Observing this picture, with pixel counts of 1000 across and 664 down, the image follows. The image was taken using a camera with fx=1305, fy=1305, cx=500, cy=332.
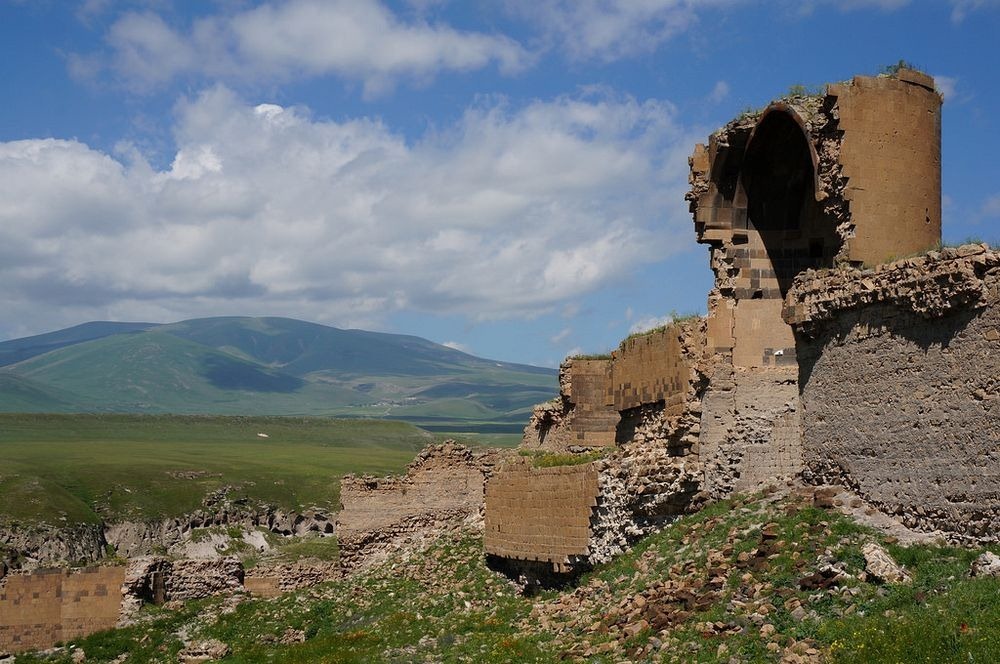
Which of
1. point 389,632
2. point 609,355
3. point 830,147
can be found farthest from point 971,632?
point 609,355

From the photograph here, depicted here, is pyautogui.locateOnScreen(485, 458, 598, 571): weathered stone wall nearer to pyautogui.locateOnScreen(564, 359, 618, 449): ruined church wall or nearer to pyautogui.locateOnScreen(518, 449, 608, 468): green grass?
pyautogui.locateOnScreen(518, 449, 608, 468): green grass

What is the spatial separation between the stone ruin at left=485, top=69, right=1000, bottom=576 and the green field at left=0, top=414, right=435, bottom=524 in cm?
5988

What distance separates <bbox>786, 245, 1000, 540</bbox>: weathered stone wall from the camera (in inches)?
703

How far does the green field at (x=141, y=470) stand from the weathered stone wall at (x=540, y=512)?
183 ft

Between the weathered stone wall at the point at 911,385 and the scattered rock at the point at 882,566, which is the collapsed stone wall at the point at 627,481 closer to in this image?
the weathered stone wall at the point at 911,385

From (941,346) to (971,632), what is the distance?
4.95 meters

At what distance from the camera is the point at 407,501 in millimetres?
36688

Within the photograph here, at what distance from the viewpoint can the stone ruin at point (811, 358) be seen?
18.4 metres

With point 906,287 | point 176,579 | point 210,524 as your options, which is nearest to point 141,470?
point 210,524

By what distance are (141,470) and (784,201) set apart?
8857cm

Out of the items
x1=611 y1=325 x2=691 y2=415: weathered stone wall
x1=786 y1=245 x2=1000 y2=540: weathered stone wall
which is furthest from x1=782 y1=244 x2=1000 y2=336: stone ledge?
x1=611 y1=325 x2=691 y2=415: weathered stone wall

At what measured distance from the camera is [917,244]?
23.3 meters

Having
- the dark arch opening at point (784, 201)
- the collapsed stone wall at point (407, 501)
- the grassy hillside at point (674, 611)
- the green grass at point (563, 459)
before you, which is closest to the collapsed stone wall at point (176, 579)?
the grassy hillside at point (674, 611)

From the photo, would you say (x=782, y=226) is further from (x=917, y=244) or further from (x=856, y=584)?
(x=856, y=584)
